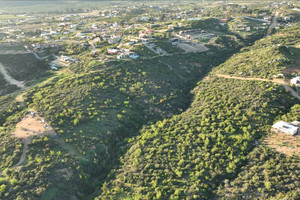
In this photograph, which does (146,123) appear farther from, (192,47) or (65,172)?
(192,47)

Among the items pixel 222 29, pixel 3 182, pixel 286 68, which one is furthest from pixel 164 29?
pixel 3 182

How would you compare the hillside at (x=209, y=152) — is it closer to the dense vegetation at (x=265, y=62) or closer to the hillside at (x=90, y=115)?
the hillside at (x=90, y=115)

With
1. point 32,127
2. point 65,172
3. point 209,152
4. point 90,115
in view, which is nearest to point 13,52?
point 32,127

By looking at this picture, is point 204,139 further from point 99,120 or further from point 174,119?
point 99,120

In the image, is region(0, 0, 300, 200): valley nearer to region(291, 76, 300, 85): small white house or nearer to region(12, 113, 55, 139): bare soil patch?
region(12, 113, 55, 139): bare soil patch

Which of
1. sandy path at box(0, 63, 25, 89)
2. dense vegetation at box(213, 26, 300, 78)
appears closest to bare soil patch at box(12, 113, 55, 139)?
sandy path at box(0, 63, 25, 89)

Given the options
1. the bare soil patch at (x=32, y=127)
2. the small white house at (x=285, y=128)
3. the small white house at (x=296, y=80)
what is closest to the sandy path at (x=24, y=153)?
the bare soil patch at (x=32, y=127)
